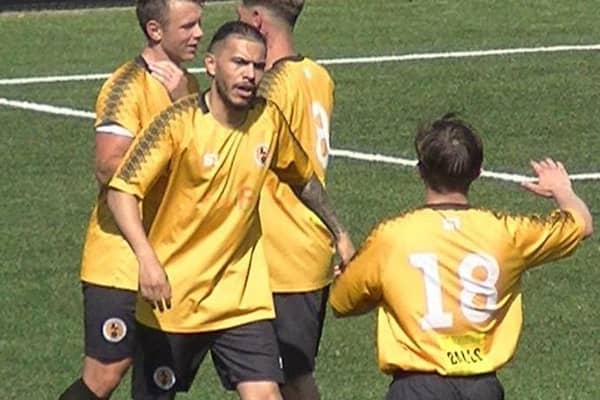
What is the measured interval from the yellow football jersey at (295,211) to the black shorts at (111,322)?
72cm

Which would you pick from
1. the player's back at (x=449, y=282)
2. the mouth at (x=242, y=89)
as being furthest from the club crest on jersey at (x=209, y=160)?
the player's back at (x=449, y=282)

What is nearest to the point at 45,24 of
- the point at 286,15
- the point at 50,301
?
the point at 50,301

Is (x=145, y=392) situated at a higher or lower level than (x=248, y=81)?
lower

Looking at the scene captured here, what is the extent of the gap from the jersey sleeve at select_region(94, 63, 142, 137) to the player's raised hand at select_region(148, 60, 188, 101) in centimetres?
11

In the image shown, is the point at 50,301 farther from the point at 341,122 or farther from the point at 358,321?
the point at 341,122

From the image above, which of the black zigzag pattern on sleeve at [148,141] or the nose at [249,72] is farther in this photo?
the nose at [249,72]

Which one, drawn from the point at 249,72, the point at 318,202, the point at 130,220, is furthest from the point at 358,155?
the point at 130,220

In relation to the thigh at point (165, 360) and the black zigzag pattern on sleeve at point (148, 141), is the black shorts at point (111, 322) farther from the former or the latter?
the black zigzag pattern on sleeve at point (148, 141)

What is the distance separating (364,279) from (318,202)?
1409 mm

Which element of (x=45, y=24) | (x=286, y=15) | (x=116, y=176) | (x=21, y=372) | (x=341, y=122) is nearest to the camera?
(x=116, y=176)

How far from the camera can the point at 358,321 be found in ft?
38.9

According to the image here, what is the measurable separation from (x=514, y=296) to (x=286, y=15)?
2.22 m

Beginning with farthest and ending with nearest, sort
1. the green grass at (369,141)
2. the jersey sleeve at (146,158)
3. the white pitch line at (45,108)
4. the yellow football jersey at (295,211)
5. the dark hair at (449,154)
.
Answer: the white pitch line at (45,108) < the green grass at (369,141) < the yellow football jersey at (295,211) < the jersey sleeve at (146,158) < the dark hair at (449,154)

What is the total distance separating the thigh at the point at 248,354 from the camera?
28.4 ft
